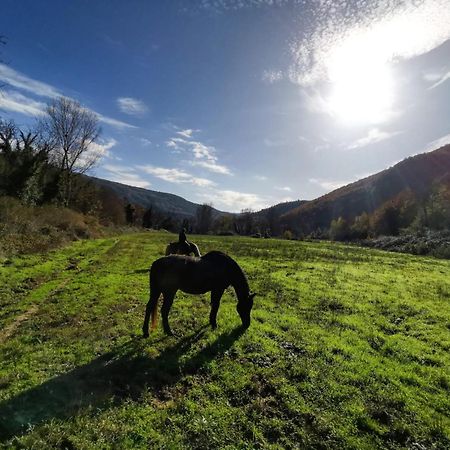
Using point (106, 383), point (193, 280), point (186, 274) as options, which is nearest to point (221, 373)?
point (106, 383)

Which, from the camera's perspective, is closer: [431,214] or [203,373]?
[203,373]

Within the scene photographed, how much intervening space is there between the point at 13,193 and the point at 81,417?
44680 mm

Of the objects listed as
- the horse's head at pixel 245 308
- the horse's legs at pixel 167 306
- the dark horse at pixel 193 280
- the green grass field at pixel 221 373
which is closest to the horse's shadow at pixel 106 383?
the green grass field at pixel 221 373

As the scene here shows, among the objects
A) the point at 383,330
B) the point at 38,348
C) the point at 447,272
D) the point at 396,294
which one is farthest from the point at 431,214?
the point at 38,348

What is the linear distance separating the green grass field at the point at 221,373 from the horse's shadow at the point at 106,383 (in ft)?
0.11

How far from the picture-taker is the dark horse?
12.1 m

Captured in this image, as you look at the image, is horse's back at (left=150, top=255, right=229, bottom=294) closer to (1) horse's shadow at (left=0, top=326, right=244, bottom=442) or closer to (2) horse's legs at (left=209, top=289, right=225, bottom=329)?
(2) horse's legs at (left=209, top=289, right=225, bottom=329)

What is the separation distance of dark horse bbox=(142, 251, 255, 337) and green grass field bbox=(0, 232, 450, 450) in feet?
2.61

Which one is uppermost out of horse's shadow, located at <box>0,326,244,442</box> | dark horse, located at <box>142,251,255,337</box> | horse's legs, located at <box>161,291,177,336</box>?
dark horse, located at <box>142,251,255,337</box>

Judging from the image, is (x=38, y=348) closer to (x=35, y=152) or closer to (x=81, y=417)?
(x=81, y=417)

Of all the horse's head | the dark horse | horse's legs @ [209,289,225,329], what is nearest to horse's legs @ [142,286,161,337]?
the dark horse

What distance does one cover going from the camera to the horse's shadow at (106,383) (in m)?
7.52

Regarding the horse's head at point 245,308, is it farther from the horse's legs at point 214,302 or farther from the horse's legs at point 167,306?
the horse's legs at point 167,306

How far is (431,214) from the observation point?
265 feet
